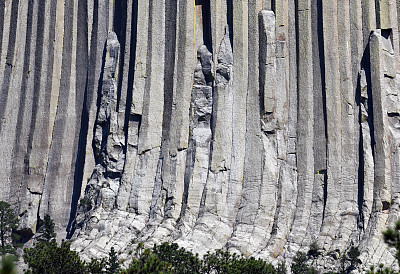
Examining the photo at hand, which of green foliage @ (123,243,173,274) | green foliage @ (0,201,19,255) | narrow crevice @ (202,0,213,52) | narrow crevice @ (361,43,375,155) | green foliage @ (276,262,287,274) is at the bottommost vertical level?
green foliage @ (276,262,287,274)

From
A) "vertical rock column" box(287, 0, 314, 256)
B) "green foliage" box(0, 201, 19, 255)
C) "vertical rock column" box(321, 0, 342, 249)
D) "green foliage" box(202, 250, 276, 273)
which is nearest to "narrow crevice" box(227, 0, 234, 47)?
"vertical rock column" box(287, 0, 314, 256)

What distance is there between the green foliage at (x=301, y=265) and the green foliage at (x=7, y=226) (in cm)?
1171

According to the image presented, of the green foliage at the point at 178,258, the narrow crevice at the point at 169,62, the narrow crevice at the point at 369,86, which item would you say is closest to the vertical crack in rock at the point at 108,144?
the narrow crevice at the point at 169,62

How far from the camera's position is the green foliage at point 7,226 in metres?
36.9

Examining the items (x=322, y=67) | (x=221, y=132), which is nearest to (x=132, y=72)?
(x=221, y=132)

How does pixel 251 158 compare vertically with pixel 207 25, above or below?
below

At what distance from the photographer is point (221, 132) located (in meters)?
35.8

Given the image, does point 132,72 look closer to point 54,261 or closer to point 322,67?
point 322,67

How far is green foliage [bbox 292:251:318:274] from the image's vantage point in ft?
102

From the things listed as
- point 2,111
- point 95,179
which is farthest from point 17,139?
point 95,179

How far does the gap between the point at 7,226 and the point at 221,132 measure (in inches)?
384

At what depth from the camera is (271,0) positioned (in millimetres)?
37656

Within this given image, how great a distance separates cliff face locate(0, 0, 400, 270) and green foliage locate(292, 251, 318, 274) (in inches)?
28.9

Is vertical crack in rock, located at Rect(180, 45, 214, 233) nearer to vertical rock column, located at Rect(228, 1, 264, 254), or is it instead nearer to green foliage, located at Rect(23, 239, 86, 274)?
vertical rock column, located at Rect(228, 1, 264, 254)
